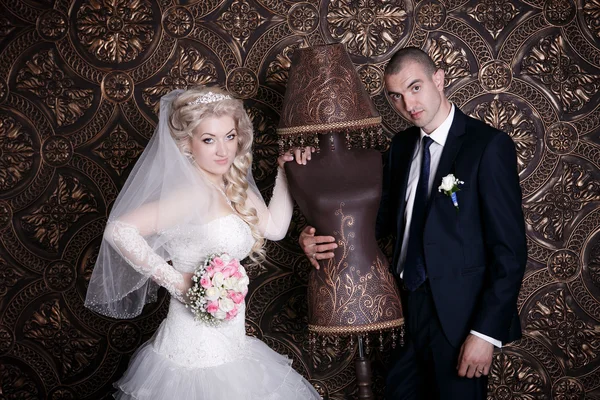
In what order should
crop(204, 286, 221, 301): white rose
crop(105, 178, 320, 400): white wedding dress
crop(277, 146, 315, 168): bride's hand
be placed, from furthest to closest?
crop(277, 146, 315, 168): bride's hand → crop(105, 178, 320, 400): white wedding dress → crop(204, 286, 221, 301): white rose

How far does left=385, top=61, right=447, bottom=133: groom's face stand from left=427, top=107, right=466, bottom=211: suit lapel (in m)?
0.11

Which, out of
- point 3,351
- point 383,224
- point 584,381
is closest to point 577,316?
point 584,381

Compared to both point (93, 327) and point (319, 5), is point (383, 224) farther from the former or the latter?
point (93, 327)

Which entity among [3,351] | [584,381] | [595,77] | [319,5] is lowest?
[584,381]

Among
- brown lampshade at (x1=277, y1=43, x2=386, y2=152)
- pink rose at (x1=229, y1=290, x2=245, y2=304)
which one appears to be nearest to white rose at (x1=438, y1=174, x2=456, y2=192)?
brown lampshade at (x1=277, y1=43, x2=386, y2=152)

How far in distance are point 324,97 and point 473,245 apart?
97cm

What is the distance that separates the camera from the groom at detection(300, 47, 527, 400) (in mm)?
2804

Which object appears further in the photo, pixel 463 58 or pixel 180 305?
pixel 463 58

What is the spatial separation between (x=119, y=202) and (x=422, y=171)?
1434mm

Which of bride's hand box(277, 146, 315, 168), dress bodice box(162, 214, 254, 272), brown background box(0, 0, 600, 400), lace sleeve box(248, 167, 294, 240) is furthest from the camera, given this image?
brown background box(0, 0, 600, 400)

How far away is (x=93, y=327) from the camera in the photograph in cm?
398

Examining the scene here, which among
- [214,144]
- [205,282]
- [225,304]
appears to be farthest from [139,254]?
[214,144]

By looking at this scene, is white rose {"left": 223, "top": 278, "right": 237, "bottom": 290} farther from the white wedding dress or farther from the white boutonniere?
the white boutonniere

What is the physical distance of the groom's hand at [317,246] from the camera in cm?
296
